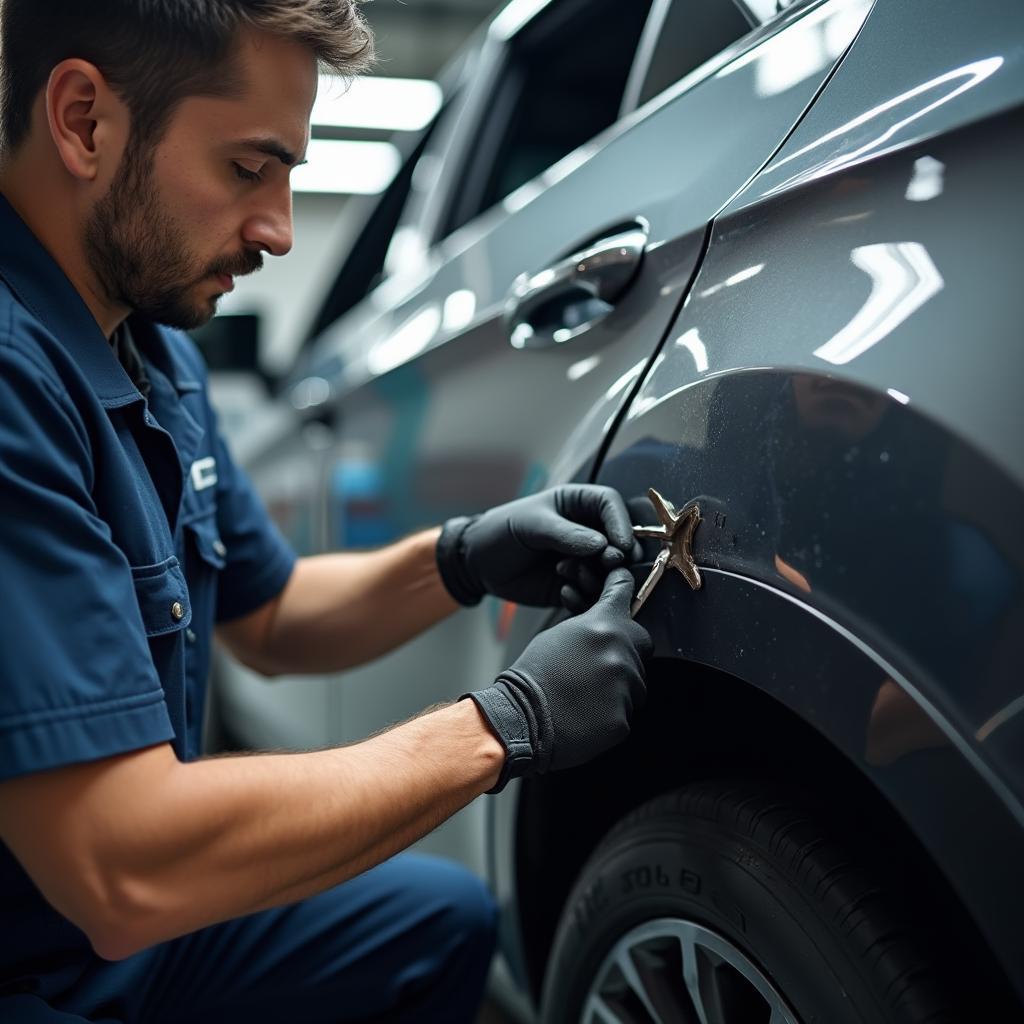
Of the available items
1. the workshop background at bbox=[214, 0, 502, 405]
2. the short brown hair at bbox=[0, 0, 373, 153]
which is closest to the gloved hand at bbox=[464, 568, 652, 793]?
the short brown hair at bbox=[0, 0, 373, 153]

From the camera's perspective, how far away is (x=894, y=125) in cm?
68

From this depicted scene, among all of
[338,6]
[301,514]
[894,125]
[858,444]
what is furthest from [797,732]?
[301,514]

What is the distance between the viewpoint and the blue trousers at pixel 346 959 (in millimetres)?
1113

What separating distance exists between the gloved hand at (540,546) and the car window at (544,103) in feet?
2.56

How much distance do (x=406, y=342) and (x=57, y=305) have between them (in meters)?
0.62

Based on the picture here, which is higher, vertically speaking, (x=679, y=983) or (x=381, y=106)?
(x=381, y=106)

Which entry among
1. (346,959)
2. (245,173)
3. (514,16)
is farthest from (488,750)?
(514,16)

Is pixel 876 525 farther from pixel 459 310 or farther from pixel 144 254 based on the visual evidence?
pixel 459 310

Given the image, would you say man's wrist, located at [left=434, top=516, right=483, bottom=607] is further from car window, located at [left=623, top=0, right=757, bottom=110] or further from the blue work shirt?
car window, located at [left=623, top=0, right=757, bottom=110]

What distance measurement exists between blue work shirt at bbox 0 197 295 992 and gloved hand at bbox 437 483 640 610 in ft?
0.92

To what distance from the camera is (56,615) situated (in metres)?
0.77

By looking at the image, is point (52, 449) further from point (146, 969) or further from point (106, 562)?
point (146, 969)

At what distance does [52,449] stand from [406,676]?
707 mm

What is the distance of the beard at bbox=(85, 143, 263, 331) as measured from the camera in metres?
0.94
